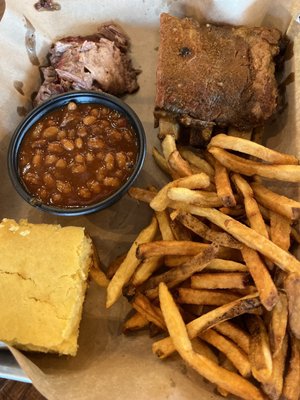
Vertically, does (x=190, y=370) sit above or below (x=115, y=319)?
above

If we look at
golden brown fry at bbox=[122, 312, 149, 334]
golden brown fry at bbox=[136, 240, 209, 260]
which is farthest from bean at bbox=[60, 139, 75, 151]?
golden brown fry at bbox=[122, 312, 149, 334]

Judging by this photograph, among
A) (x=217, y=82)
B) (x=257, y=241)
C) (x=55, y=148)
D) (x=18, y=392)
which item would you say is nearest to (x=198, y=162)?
(x=217, y=82)

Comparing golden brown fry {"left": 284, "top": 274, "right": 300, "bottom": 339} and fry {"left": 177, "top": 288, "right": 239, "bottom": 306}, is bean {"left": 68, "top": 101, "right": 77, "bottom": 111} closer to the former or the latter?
fry {"left": 177, "top": 288, "right": 239, "bottom": 306}

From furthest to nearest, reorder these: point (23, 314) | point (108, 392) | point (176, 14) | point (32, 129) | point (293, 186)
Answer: point (176, 14)
point (32, 129)
point (293, 186)
point (23, 314)
point (108, 392)

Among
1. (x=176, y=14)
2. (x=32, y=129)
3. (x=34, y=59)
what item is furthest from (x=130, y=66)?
(x=32, y=129)

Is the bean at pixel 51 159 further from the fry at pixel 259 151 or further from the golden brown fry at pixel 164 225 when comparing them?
the fry at pixel 259 151

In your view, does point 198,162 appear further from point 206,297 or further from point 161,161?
point 206,297

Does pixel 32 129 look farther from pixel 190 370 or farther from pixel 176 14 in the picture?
pixel 190 370
